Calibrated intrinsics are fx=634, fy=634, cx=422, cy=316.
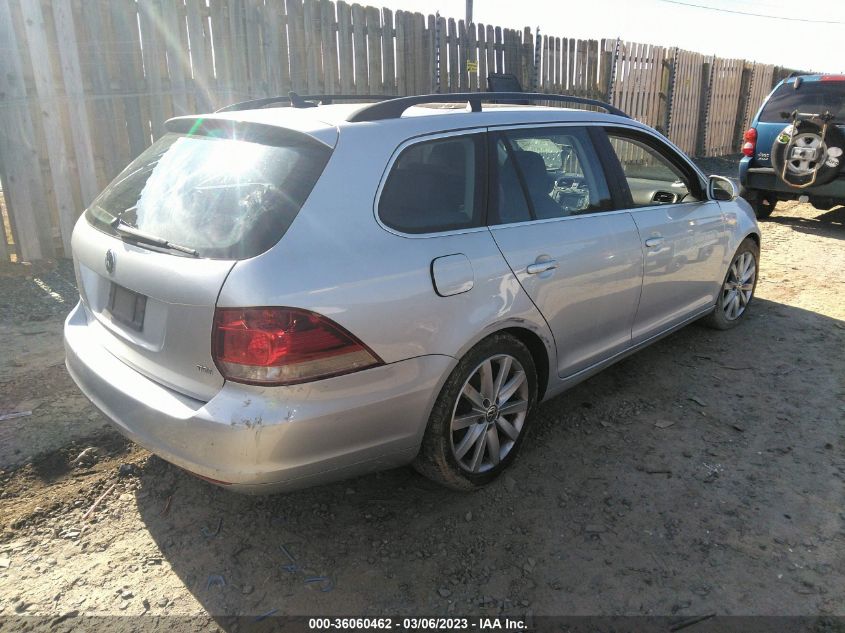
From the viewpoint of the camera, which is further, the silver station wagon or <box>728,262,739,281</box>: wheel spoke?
<box>728,262,739,281</box>: wheel spoke

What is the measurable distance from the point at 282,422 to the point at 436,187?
120 cm

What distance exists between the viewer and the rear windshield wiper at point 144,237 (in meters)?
2.36

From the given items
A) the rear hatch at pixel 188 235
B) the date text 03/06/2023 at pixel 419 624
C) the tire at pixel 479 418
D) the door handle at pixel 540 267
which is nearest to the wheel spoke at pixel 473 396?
the tire at pixel 479 418

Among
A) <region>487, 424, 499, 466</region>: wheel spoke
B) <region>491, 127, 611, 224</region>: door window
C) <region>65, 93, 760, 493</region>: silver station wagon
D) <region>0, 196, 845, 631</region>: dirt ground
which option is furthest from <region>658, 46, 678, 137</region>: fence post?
<region>487, 424, 499, 466</region>: wheel spoke

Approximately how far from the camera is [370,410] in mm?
2404

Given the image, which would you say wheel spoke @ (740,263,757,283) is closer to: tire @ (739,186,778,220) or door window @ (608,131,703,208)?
door window @ (608,131,703,208)

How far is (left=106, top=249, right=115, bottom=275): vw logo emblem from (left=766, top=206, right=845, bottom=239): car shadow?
866 centimetres

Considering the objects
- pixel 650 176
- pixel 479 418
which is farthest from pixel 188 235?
pixel 650 176

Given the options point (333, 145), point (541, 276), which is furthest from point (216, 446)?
point (541, 276)

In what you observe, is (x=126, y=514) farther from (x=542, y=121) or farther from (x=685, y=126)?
(x=685, y=126)

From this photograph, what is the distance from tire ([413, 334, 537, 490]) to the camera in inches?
108

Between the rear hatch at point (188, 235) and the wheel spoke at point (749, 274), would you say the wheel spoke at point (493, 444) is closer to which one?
the rear hatch at point (188, 235)

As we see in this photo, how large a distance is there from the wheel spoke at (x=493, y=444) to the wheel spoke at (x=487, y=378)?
167 mm

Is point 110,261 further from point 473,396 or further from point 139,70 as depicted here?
point 139,70
